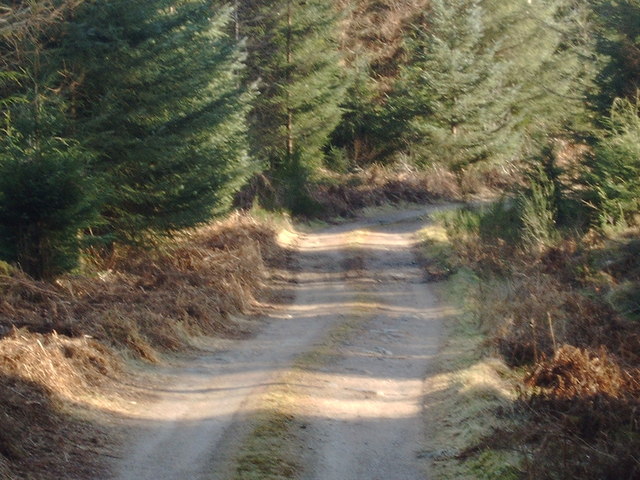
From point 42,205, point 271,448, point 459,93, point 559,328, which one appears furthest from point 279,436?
point 459,93

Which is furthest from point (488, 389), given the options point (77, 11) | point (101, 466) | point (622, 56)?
point (622, 56)

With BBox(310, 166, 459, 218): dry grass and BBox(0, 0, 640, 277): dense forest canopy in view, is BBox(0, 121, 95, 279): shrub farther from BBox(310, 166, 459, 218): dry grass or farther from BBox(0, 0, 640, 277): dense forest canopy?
BBox(310, 166, 459, 218): dry grass

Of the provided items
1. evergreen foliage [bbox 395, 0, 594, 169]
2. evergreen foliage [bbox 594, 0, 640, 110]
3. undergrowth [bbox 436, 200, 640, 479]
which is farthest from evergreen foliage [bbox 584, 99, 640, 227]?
evergreen foliage [bbox 395, 0, 594, 169]

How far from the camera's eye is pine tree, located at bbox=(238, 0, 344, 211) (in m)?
31.5

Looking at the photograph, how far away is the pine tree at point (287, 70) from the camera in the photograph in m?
31.5

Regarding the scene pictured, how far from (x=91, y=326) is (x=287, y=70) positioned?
22270 mm

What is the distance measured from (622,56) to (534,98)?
23.2 m

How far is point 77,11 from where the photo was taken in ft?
49.6

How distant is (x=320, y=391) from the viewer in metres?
9.85

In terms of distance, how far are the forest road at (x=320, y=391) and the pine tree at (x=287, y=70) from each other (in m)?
14.9

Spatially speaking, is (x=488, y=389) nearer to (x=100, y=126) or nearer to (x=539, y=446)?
(x=539, y=446)

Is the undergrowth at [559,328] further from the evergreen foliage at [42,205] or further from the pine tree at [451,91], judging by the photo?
the pine tree at [451,91]

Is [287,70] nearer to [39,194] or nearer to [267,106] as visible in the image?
[267,106]

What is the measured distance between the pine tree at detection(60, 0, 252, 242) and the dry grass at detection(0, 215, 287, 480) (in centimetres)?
101
